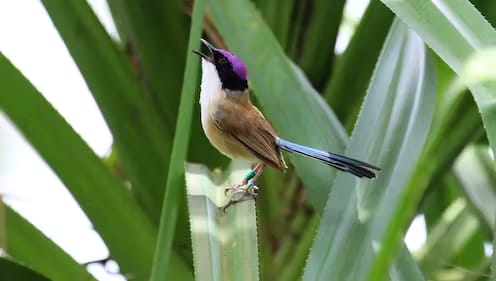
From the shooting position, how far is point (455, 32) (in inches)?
17.6

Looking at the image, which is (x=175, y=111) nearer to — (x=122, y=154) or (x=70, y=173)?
(x=122, y=154)

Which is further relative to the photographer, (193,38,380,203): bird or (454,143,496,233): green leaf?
(454,143,496,233): green leaf

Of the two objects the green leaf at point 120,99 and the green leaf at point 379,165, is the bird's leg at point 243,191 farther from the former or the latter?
the green leaf at point 120,99

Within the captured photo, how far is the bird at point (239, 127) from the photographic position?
0.52 m

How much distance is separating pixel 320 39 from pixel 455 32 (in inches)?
19.3

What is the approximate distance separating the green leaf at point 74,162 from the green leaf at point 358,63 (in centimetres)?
27

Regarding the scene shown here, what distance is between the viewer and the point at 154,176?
90cm

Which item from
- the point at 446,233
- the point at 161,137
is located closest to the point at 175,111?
the point at 161,137

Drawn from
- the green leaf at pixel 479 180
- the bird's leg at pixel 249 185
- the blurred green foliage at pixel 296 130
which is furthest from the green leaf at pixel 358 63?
the bird's leg at pixel 249 185

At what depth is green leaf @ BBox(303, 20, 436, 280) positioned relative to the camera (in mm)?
475

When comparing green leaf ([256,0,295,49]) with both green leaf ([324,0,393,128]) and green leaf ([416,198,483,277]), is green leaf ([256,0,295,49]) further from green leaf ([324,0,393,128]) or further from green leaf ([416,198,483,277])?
green leaf ([416,198,483,277])

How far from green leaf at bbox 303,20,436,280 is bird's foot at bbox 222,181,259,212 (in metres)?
0.05

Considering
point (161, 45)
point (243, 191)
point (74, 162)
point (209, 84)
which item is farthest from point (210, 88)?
point (161, 45)

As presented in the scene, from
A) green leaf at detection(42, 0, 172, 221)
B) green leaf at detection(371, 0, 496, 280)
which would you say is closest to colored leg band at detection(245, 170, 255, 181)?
green leaf at detection(371, 0, 496, 280)
